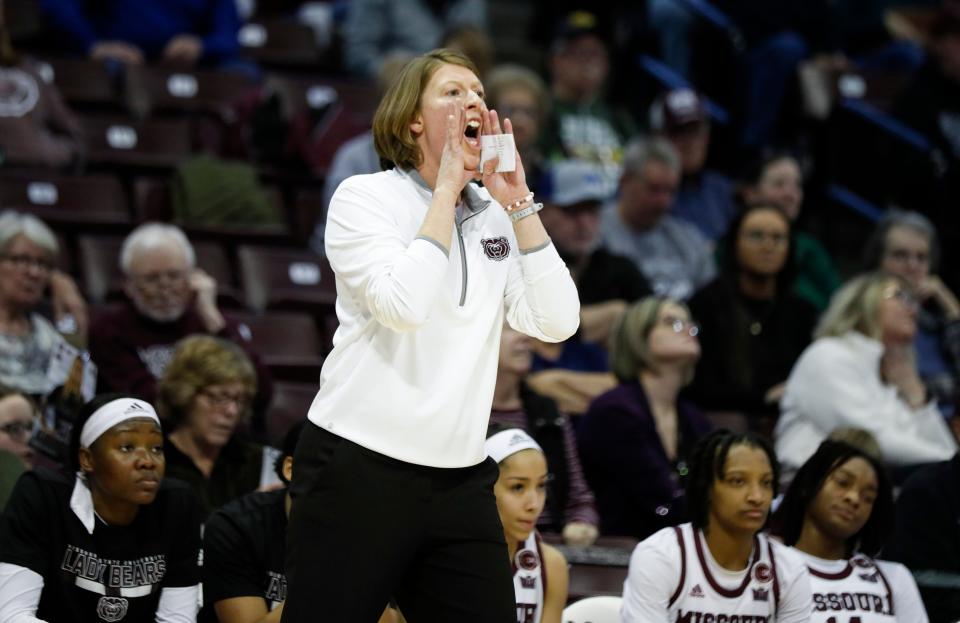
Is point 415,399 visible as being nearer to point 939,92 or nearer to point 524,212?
point 524,212

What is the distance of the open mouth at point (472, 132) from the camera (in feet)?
9.20

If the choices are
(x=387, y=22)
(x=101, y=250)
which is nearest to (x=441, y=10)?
(x=387, y=22)

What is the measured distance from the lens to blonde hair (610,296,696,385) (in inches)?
218

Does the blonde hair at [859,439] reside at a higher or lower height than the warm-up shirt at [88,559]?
higher

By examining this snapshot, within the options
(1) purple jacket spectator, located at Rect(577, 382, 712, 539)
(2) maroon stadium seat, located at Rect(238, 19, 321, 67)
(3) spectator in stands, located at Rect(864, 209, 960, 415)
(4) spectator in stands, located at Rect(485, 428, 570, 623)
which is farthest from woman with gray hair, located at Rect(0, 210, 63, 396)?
(2) maroon stadium seat, located at Rect(238, 19, 321, 67)

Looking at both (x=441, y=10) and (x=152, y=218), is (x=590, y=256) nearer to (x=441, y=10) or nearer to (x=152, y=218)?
(x=152, y=218)

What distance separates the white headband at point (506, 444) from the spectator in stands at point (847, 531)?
85 cm

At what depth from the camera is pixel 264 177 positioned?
25.4ft

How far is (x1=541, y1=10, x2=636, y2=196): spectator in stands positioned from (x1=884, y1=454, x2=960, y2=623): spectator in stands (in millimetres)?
3793

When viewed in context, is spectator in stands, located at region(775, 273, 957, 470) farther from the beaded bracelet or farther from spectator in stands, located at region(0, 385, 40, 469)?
the beaded bracelet

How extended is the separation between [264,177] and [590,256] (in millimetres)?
1996

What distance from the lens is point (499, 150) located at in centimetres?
282

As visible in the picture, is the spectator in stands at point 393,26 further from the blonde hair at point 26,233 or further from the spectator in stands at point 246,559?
the spectator in stands at point 246,559

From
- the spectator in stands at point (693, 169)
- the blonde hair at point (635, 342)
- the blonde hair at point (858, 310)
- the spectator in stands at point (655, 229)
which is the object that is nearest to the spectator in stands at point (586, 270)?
the spectator in stands at point (655, 229)
